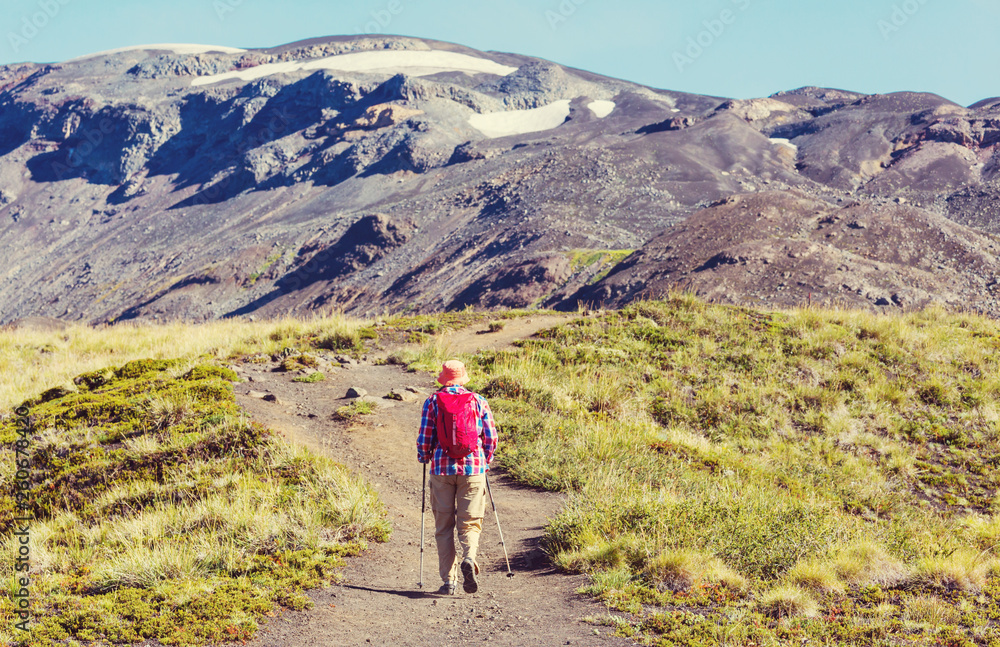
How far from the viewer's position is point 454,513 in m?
5.63

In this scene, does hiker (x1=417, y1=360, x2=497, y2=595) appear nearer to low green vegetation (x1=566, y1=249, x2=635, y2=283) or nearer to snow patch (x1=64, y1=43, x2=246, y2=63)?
low green vegetation (x1=566, y1=249, x2=635, y2=283)

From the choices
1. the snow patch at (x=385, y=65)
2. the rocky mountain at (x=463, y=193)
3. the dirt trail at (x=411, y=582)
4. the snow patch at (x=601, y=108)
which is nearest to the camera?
the dirt trail at (x=411, y=582)

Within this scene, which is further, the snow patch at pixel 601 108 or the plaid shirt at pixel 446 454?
the snow patch at pixel 601 108

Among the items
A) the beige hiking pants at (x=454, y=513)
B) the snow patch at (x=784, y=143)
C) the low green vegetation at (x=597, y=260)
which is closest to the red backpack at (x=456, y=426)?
the beige hiking pants at (x=454, y=513)

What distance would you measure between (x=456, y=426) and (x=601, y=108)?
10866 centimetres

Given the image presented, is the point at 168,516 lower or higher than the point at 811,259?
lower

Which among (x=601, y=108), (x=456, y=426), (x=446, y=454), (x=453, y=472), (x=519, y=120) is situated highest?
(x=601, y=108)

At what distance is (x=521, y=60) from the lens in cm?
14900

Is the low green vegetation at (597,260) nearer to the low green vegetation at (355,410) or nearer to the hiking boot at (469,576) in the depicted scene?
the low green vegetation at (355,410)

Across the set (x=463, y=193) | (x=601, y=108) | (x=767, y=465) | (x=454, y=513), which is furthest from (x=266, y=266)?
(x=601, y=108)

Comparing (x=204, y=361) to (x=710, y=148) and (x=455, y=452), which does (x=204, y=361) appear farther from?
(x=710, y=148)

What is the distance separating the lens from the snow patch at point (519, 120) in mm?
100625

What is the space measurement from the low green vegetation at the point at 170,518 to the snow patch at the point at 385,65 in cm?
13134

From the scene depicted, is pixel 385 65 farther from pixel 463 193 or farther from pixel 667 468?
pixel 667 468
